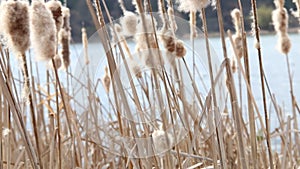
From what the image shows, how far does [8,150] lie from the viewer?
863mm

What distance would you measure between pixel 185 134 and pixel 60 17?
0.32 m

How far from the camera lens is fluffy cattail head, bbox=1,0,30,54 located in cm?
67

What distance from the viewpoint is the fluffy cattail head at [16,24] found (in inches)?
26.3

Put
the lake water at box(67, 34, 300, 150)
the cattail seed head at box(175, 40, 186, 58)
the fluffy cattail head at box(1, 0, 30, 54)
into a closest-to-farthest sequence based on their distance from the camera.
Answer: the fluffy cattail head at box(1, 0, 30, 54), the cattail seed head at box(175, 40, 186, 58), the lake water at box(67, 34, 300, 150)

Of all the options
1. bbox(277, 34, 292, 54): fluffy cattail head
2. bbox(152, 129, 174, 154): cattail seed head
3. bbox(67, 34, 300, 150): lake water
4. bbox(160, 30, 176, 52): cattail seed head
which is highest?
bbox(160, 30, 176, 52): cattail seed head

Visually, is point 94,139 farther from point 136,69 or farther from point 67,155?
point 136,69

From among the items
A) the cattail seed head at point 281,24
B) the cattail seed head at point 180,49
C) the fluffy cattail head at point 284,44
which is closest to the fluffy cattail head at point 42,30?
the cattail seed head at point 180,49

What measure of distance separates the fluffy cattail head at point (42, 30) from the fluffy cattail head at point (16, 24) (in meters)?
0.04

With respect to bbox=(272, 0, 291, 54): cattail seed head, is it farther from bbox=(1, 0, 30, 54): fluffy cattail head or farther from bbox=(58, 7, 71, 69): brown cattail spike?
bbox=(1, 0, 30, 54): fluffy cattail head

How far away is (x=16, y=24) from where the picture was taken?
67 centimetres

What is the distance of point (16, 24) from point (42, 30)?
0.06m

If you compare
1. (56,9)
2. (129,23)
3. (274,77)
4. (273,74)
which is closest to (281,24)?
(129,23)

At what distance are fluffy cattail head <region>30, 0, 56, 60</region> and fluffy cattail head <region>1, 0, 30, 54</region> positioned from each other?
0.14 feet

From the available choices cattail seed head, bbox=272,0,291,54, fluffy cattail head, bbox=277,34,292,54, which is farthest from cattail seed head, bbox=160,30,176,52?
fluffy cattail head, bbox=277,34,292,54
